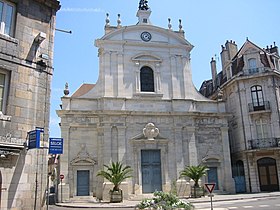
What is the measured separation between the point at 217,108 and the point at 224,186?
6455 millimetres

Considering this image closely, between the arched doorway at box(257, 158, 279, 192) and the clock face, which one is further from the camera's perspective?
the clock face

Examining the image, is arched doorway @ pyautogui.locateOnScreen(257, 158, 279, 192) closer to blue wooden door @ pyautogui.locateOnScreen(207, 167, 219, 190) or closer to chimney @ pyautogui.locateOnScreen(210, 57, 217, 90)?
blue wooden door @ pyautogui.locateOnScreen(207, 167, 219, 190)

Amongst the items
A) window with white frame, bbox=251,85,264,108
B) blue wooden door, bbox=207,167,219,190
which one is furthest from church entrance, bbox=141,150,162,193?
window with white frame, bbox=251,85,264,108

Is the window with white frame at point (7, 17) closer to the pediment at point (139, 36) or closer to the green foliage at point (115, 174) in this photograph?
the green foliage at point (115, 174)

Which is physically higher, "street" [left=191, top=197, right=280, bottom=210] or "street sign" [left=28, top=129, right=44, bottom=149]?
"street sign" [left=28, top=129, right=44, bottom=149]

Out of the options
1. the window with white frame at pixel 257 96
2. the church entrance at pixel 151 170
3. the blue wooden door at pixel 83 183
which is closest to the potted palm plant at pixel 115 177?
the blue wooden door at pixel 83 183

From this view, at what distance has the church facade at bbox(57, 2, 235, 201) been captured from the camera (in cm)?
2294

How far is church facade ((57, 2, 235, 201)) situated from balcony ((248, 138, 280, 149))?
2.27 m

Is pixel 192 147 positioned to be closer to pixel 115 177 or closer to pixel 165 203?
pixel 115 177

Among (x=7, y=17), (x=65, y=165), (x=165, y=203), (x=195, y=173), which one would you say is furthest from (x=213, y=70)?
(x=7, y=17)

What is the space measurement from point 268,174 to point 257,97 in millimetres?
6537

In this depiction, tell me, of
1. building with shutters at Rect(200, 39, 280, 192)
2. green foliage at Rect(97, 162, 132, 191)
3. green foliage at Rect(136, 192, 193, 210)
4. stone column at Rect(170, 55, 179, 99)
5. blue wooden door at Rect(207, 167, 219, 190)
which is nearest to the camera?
green foliage at Rect(136, 192, 193, 210)

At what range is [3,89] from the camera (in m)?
9.66

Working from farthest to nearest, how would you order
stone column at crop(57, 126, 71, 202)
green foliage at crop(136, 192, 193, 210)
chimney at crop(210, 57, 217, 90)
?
chimney at crop(210, 57, 217, 90) < stone column at crop(57, 126, 71, 202) < green foliage at crop(136, 192, 193, 210)
